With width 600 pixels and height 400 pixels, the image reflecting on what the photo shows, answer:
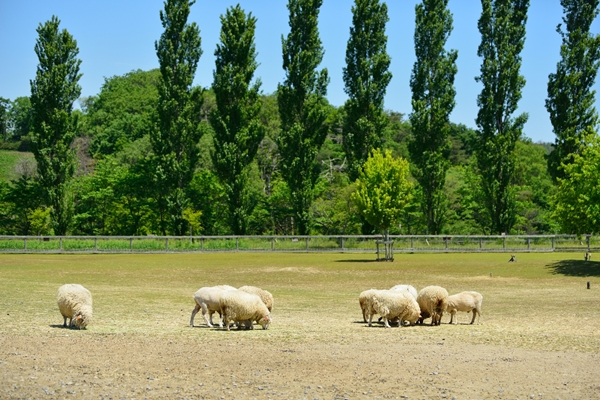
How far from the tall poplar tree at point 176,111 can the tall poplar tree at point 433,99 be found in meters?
16.8

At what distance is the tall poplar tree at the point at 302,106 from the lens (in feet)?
195

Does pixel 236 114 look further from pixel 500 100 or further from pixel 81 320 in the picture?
pixel 81 320

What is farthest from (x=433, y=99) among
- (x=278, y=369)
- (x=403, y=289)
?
(x=278, y=369)

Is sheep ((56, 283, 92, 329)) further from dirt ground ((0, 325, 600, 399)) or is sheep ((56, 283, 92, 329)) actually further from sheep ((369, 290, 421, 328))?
sheep ((369, 290, 421, 328))

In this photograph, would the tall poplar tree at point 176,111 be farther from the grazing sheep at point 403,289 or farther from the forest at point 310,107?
the grazing sheep at point 403,289

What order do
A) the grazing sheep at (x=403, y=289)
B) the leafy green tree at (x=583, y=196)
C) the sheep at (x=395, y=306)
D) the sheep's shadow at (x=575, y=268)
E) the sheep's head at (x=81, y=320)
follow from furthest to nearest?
1. the leafy green tree at (x=583, y=196)
2. the sheep's shadow at (x=575, y=268)
3. the grazing sheep at (x=403, y=289)
4. the sheep at (x=395, y=306)
5. the sheep's head at (x=81, y=320)

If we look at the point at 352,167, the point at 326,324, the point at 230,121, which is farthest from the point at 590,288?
the point at 230,121

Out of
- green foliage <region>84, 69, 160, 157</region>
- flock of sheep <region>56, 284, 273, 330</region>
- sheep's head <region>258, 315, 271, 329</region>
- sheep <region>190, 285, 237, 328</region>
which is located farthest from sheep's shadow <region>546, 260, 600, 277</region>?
green foliage <region>84, 69, 160, 157</region>

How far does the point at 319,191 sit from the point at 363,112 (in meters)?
12.4

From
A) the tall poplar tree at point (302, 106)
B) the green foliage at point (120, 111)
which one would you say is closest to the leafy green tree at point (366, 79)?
the tall poplar tree at point (302, 106)

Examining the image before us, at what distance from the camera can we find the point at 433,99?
197 ft

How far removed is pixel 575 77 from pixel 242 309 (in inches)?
1837

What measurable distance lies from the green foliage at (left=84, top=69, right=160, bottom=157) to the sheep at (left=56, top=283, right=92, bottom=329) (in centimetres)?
6585

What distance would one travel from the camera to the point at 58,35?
59125 millimetres
